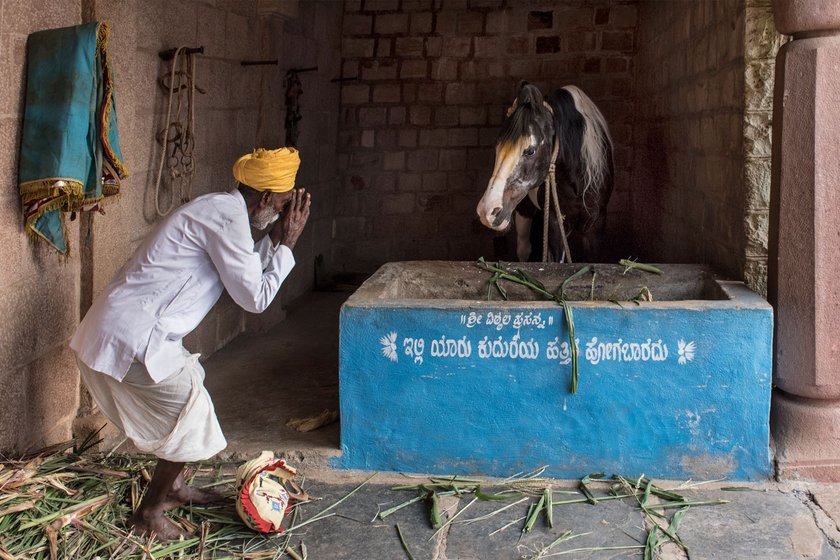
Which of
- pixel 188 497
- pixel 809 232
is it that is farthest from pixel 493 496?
pixel 809 232

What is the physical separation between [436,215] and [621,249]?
1.81 meters

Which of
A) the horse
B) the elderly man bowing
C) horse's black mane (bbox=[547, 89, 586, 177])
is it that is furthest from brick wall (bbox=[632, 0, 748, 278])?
the elderly man bowing

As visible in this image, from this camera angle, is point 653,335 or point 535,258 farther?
point 535,258

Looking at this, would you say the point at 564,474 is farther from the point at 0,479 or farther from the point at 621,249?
the point at 621,249

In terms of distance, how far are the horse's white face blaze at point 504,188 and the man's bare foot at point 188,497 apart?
6.59 feet

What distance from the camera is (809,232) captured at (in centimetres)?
376

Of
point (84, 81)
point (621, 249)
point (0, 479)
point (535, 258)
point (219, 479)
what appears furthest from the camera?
point (621, 249)

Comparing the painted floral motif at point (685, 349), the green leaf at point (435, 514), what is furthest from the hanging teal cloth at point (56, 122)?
the painted floral motif at point (685, 349)

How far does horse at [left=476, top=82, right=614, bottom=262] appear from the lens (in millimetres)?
4824

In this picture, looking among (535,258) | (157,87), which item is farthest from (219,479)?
(535,258)

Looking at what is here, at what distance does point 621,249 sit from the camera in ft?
27.0

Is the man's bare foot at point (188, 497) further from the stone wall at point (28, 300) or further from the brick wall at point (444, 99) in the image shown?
the brick wall at point (444, 99)

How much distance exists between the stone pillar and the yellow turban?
211 centimetres

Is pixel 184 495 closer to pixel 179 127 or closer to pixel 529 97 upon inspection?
pixel 179 127
